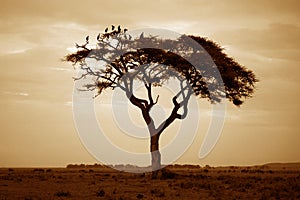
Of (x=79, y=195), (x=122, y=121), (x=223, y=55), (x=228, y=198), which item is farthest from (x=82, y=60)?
(x=228, y=198)

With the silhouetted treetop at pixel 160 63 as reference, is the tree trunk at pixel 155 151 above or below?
below

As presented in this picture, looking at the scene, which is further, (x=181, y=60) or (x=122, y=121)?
(x=122, y=121)

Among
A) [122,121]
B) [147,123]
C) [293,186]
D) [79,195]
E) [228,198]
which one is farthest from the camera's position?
[122,121]

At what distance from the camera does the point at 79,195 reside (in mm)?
24250

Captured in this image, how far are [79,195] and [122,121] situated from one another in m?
21.3

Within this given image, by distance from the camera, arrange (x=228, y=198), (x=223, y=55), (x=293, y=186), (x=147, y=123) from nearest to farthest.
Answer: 1. (x=228, y=198)
2. (x=293, y=186)
3. (x=147, y=123)
4. (x=223, y=55)

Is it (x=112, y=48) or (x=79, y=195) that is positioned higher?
(x=112, y=48)

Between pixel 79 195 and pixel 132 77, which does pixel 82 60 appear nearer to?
pixel 132 77

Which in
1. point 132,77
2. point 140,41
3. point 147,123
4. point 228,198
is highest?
point 140,41

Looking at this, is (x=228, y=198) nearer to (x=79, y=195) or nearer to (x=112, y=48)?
(x=79, y=195)

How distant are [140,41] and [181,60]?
346 cm

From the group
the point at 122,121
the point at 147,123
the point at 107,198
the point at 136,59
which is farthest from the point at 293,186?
the point at 122,121

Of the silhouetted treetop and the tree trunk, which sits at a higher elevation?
the silhouetted treetop

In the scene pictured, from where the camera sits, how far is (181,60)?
3912cm
